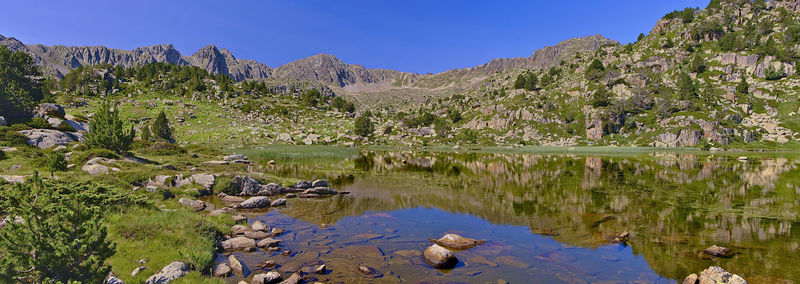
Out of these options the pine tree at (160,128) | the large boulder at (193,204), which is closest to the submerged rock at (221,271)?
the large boulder at (193,204)

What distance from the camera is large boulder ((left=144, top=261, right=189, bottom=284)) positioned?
1020cm

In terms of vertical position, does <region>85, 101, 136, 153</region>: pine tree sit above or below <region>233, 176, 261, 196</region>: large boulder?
above

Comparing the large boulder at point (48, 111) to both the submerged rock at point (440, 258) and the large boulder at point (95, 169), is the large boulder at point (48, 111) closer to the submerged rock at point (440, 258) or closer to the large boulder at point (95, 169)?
the large boulder at point (95, 169)

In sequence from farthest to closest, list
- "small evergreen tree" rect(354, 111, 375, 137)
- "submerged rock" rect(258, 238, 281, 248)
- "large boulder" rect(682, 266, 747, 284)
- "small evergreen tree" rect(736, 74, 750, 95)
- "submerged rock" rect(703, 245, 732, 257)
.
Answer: "small evergreen tree" rect(736, 74, 750, 95) → "small evergreen tree" rect(354, 111, 375, 137) → "submerged rock" rect(258, 238, 281, 248) → "submerged rock" rect(703, 245, 732, 257) → "large boulder" rect(682, 266, 747, 284)

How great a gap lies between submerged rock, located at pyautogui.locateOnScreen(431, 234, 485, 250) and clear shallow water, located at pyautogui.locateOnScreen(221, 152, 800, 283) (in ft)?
1.78

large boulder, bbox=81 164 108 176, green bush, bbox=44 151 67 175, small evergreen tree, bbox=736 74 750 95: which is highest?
small evergreen tree, bbox=736 74 750 95

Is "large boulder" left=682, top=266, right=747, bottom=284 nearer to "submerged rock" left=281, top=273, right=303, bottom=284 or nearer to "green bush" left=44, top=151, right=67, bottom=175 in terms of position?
"submerged rock" left=281, top=273, right=303, bottom=284

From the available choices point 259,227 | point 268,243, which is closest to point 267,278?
point 268,243

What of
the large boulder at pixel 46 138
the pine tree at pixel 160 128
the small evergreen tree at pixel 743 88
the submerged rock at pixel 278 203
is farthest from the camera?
the small evergreen tree at pixel 743 88

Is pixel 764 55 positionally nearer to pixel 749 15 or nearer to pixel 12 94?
pixel 749 15

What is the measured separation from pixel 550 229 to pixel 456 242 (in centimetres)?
685

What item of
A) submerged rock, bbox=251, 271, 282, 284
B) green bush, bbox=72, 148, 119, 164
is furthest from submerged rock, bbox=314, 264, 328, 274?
green bush, bbox=72, 148, 119, 164

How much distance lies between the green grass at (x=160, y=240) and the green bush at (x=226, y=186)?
404 inches

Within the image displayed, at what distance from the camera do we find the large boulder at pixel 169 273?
10195mm
